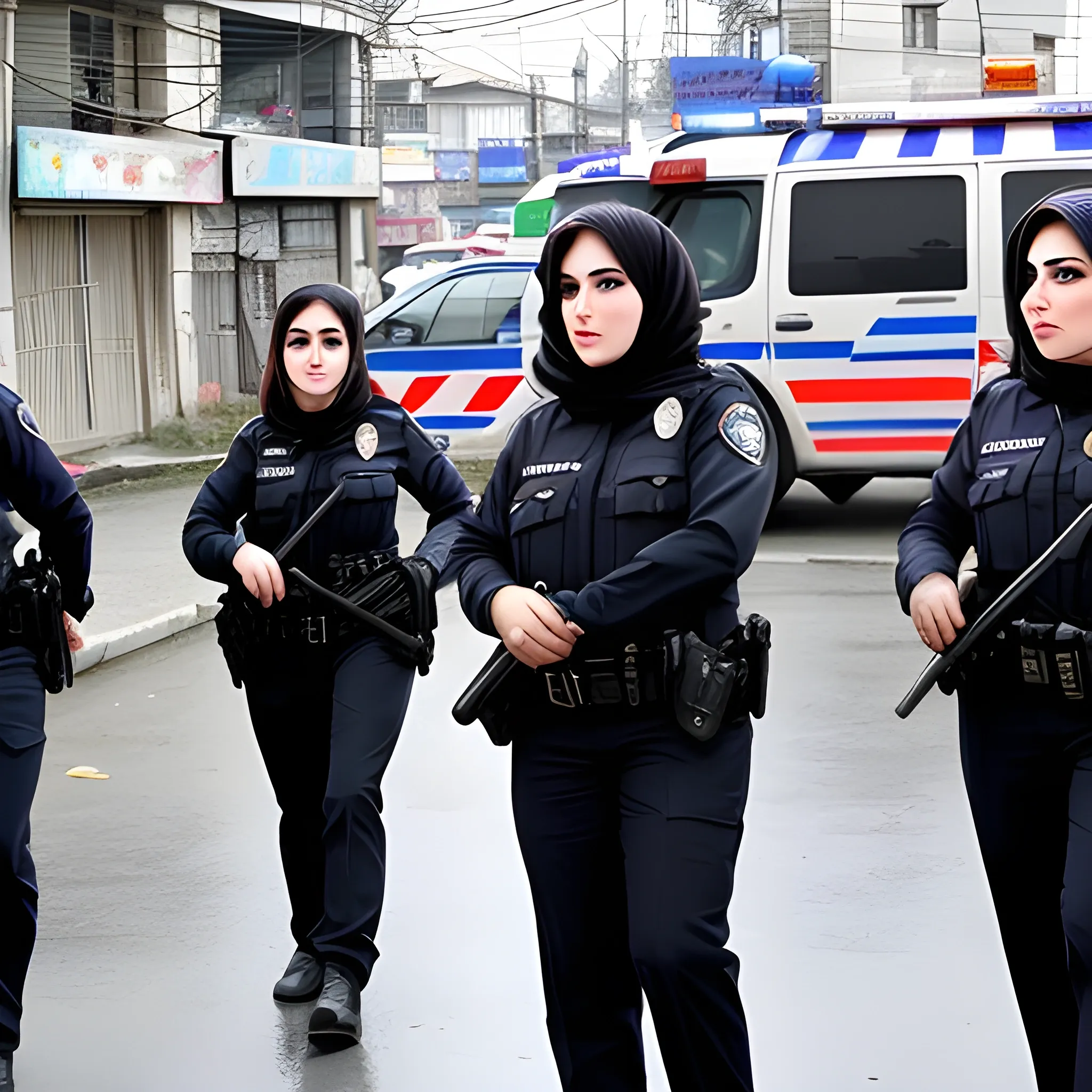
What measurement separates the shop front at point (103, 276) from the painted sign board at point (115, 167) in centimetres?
2

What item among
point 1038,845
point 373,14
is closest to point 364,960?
point 1038,845

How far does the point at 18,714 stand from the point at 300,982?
42.6 inches

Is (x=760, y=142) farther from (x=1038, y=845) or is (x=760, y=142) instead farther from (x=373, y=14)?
(x=373, y=14)

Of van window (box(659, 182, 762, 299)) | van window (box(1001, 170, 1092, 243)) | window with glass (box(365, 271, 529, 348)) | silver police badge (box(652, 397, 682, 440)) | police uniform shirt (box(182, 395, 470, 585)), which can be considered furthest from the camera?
window with glass (box(365, 271, 529, 348))

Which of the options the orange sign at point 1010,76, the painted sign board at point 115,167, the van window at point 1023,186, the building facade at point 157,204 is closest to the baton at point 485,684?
the van window at point 1023,186

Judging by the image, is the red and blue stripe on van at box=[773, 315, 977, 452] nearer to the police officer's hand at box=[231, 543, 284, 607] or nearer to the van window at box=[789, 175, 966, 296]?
the van window at box=[789, 175, 966, 296]

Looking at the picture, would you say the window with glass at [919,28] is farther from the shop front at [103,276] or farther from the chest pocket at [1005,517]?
the chest pocket at [1005,517]

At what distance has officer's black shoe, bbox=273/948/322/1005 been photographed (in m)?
4.40

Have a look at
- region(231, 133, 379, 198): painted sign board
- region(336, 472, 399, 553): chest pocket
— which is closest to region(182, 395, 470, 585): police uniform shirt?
region(336, 472, 399, 553): chest pocket

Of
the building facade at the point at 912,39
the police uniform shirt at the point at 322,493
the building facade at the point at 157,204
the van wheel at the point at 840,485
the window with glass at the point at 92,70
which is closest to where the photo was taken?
the police uniform shirt at the point at 322,493

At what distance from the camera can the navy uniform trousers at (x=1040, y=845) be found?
2.93m

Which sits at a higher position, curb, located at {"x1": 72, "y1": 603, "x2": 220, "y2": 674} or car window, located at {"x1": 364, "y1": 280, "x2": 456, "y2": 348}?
car window, located at {"x1": 364, "y1": 280, "x2": 456, "y2": 348}

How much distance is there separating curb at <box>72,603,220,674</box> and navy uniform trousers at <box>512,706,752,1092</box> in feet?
17.9

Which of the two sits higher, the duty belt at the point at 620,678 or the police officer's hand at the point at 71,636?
the duty belt at the point at 620,678
